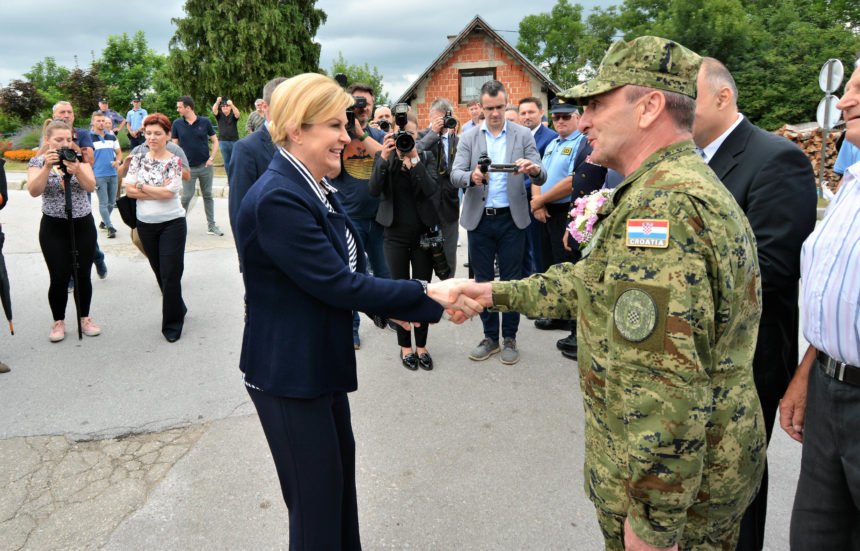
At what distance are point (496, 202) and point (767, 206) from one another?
111 inches

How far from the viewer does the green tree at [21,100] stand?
3875cm

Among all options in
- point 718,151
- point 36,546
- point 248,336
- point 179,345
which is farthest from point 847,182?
point 179,345

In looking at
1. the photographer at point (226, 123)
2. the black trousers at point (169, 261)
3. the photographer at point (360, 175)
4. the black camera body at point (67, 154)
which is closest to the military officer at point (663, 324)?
the photographer at point (360, 175)

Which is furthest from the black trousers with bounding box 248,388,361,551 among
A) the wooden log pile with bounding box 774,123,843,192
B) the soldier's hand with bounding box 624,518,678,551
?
the wooden log pile with bounding box 774,123,843,192

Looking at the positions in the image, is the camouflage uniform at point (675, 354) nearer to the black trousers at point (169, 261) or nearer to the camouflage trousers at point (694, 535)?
the camouflage trousers at point (694, 535)

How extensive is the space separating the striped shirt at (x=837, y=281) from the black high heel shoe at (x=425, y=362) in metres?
3.12

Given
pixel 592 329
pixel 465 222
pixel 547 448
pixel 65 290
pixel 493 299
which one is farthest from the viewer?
pixel 65 290

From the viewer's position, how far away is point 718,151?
234 cm

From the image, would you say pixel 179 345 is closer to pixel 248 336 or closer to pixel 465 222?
pixel 465 222

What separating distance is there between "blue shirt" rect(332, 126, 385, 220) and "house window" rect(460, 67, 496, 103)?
24431mm

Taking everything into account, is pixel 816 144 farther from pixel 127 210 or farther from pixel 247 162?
pixel 127 210

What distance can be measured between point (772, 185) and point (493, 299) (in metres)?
1.13

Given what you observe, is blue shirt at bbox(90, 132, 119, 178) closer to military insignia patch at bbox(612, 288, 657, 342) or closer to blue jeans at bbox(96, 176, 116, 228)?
blue jeans at bbox(96, 176, 116, 228)

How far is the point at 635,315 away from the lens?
1322 millimetres
